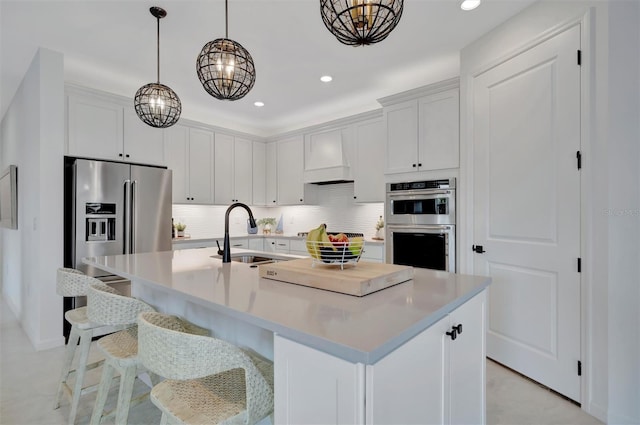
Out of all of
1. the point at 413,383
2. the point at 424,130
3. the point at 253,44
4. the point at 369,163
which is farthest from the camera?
the point at 369,163

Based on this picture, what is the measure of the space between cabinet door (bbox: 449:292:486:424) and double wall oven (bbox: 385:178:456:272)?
67.3 inches

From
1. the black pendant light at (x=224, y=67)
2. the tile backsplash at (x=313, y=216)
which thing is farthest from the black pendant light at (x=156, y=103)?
the tile backsplash at (x=313, y=216)

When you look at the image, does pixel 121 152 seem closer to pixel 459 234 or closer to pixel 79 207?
pixel 79 207

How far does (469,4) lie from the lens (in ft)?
7.58

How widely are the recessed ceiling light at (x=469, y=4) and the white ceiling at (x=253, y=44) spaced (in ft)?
0.15

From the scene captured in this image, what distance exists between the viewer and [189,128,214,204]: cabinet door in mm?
4391

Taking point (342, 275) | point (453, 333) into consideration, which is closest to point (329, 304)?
point (342, 275)

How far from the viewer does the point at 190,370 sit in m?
0.95

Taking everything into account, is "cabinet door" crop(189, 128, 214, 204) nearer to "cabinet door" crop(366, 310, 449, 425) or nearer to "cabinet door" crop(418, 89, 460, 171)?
"cabinet door" crop(418, 89, 460, 171)

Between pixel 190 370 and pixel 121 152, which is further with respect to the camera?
pixel 121 152

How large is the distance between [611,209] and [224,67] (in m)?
2.27

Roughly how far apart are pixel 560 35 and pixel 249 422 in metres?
2.76

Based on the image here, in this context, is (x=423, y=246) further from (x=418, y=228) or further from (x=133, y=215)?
(x=133, y=215)

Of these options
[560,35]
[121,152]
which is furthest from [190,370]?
[121,152]
